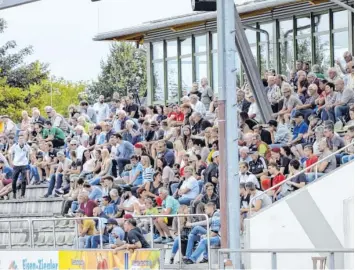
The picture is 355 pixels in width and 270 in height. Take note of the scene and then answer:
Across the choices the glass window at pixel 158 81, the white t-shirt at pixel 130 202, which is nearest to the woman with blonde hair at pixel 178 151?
the white t-shirt at pixel 130 202

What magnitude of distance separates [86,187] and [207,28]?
9.68m

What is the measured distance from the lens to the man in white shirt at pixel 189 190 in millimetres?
21766

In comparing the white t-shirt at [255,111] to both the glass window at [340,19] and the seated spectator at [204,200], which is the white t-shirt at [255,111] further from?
the glass window at [340,19]

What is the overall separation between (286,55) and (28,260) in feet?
34.2

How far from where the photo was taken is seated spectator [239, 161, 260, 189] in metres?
20.7

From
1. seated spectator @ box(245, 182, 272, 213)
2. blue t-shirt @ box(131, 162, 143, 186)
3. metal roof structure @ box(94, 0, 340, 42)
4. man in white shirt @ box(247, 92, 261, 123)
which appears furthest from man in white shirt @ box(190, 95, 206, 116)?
seated spectator @ box(245, 182, 272, 213)

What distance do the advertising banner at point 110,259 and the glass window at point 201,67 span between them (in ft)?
41.7

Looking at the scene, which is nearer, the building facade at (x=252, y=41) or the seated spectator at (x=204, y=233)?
the seated spectator at (x=204, y=233)

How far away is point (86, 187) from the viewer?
2495cm

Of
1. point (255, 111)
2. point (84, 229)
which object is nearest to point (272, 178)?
point (84, 229)

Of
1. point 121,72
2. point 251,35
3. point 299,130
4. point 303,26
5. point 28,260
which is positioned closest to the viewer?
point 299,130

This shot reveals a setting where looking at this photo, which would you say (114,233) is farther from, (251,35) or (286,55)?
(251,35)

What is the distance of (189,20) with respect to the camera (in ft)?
108

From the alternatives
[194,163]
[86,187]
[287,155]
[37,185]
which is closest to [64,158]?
[37,185]
